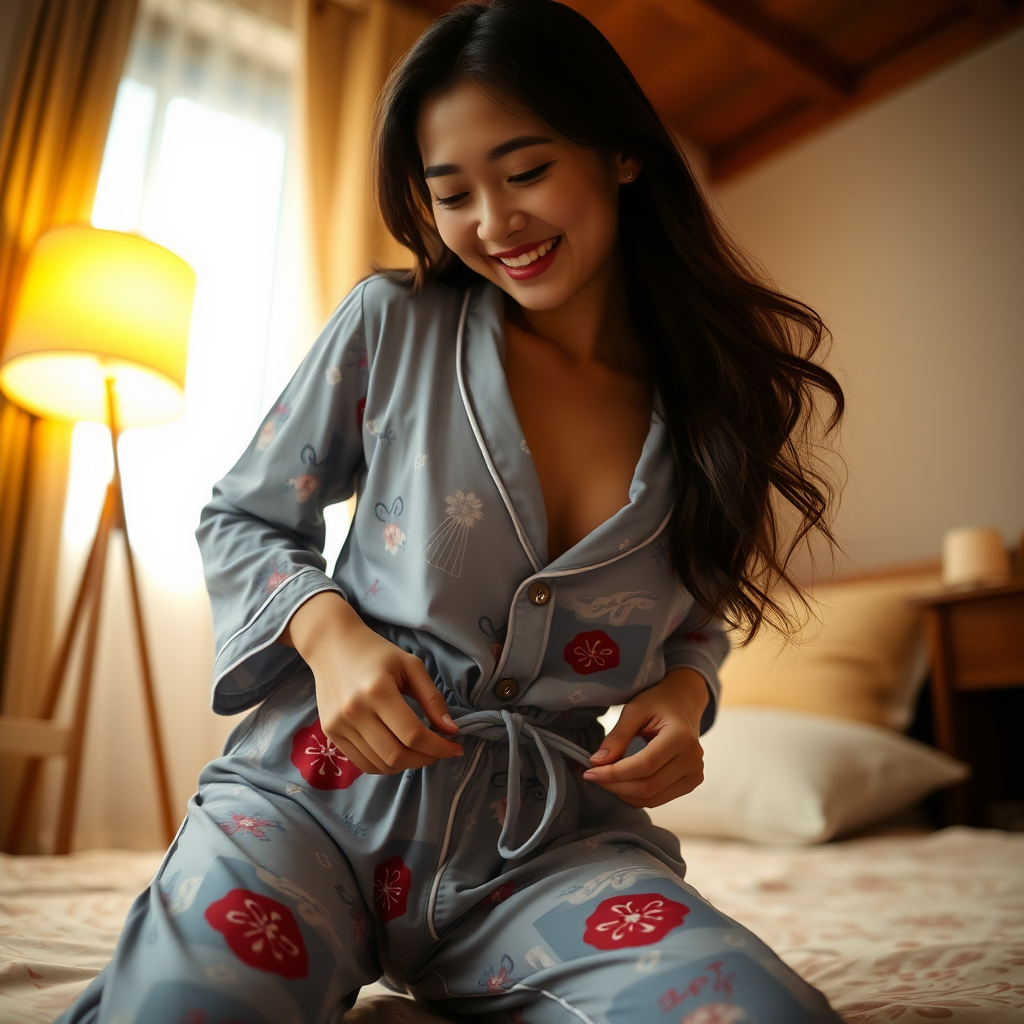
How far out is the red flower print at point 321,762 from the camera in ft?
2.36

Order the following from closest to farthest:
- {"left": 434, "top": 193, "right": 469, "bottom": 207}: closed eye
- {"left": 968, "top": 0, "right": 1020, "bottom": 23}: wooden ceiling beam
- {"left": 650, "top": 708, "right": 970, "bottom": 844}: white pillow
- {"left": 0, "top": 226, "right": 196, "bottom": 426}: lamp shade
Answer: {"left": 434, "top": 193, "right": 469, "bottom": 207}: closed eye, {"left": 650, "top": 708, "right": 970, "bottom": 844}: white pillow, {"left": 0, "top": 226, "right": 196, "bottom": 426}: lamp shade, {"left": 968, "top": 0, "right": 1020, "bottom": 23}: wooden ceiling beam

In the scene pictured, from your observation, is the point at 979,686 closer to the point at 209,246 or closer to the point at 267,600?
the point at 267,600

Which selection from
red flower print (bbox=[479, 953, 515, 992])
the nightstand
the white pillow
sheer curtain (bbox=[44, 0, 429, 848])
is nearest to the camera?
red flower print (bbox=[479, 953, 515, 992])

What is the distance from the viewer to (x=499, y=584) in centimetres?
77

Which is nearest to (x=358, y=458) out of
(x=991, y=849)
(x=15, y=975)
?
(x=15, y=975)

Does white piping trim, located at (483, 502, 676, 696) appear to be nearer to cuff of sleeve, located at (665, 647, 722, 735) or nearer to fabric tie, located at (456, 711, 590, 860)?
fabric tie, located at (456, 711, 590, 860)

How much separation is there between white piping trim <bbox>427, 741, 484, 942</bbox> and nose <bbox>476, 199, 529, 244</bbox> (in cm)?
46

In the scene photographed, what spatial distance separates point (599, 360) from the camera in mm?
1004

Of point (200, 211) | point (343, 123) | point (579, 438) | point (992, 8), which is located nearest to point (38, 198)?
point (200, 211)

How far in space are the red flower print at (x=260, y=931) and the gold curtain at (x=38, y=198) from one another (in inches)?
77.2

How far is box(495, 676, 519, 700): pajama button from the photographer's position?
2.46 feet

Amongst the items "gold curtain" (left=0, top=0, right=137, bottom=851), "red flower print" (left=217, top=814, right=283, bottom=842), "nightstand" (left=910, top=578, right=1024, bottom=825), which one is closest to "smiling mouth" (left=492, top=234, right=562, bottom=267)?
"red flower print" (left=217, top=814, right=283, bottom=842)

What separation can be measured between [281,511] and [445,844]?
1.10 feet

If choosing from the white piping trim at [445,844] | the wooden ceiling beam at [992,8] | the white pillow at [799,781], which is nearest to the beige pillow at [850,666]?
the white pillow at [799,781]
